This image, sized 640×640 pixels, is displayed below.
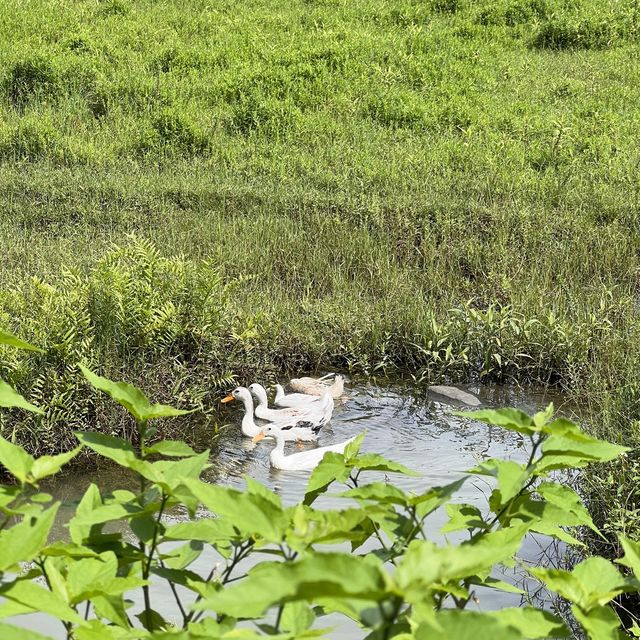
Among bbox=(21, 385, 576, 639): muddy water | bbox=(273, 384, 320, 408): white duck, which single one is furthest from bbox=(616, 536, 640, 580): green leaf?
bbox=(273, 384, 320, 408): white duck

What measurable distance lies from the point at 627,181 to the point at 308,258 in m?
3.73

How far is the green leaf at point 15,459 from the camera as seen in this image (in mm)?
1542

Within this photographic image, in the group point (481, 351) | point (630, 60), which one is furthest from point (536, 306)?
point (630, 60)

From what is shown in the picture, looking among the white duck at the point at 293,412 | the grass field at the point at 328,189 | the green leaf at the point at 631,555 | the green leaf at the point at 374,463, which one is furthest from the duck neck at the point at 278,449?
the green leaf at the point at 631,555

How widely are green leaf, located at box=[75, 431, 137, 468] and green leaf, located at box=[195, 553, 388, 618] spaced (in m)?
0.60

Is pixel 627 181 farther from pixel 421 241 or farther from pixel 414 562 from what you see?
pixel 414 562

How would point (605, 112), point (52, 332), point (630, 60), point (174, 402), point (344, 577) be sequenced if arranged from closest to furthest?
point (344, 577), point (52, 332), point (174, 402), point (605, 112), point (630, 60)

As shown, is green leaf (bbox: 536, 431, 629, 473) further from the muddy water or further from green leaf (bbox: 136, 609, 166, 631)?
the muddy water

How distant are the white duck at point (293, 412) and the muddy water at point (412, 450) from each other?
0.17m

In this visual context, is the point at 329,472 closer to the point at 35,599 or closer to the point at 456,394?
the point at 35,599

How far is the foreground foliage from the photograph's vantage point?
1026 millimetres

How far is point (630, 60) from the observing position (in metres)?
14.4

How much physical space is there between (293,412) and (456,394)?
114 cm

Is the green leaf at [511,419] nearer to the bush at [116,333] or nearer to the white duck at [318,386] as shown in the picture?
the bush at [116,333]
